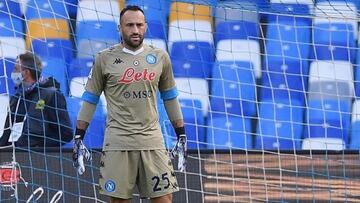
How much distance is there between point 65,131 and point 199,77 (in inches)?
82.6

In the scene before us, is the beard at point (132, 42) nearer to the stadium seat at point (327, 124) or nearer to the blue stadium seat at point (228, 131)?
the blue stadium seat at point (228, 131)

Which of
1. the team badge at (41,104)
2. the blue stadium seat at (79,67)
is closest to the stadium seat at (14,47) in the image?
the blue stadium seat at (79,67)

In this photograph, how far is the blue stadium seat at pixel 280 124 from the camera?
8.64m

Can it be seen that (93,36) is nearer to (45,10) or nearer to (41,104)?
(45,10)

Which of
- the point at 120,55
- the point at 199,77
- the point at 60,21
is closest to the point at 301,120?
the point at 199,77

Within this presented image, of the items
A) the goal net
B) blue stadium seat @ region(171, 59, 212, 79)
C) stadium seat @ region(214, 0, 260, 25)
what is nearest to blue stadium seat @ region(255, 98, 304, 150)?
the goal net

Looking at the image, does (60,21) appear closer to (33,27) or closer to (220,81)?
(33,27)

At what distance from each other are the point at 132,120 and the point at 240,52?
3.54m

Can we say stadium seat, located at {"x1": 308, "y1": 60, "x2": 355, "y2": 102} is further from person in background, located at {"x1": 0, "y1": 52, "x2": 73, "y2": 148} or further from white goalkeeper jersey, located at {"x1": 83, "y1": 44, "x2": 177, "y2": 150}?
white goalkeeper jersey, located at {"x1": 83, "y1": 44, "x2": 177, "y2": 150}

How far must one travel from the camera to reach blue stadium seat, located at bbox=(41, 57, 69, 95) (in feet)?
29.0

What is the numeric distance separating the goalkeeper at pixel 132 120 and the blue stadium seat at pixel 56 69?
332 centimetres

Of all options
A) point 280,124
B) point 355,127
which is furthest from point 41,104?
point 355,127

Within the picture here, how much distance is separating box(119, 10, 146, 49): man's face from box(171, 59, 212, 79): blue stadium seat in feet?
10.8

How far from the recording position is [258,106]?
885 centimetres
